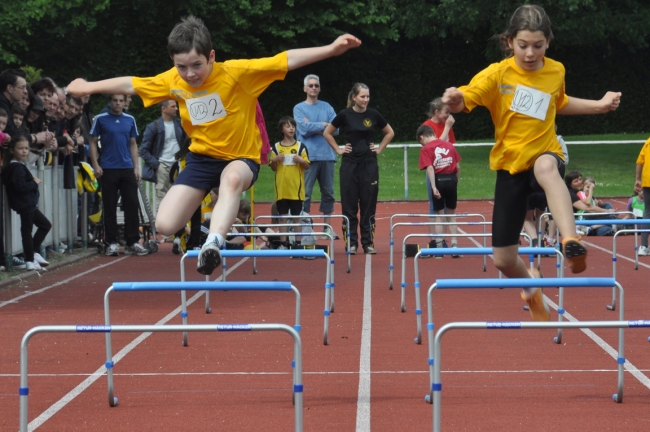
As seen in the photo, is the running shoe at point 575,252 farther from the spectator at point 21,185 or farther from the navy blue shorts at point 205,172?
the spectator at point 21,185

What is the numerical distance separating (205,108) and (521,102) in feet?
6.25

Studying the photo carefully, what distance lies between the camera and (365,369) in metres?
6.46

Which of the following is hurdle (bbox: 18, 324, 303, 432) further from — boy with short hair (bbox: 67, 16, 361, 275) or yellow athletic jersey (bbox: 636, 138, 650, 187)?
yellow athletic jersey (bbox: 636, 138, 650, 187)

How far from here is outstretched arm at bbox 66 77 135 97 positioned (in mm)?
6148

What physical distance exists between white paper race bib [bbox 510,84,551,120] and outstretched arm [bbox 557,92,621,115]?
0.29 metres


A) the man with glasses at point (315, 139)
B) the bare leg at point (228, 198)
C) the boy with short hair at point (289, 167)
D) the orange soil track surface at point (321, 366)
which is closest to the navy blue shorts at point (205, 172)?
the bare leg at point (228, 198)

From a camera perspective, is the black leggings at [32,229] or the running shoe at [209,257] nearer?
the running shoe at [209,257]

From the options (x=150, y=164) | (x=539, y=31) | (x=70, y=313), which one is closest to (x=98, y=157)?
(x=150, y=164)

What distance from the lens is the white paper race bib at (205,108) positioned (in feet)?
20.4

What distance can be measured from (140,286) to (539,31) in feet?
8.43

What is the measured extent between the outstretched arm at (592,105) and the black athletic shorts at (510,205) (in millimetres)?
370

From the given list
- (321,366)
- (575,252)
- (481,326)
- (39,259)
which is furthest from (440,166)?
(481,326)

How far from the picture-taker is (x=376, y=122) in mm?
12828

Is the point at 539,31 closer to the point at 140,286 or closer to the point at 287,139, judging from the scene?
the point at 140,286
